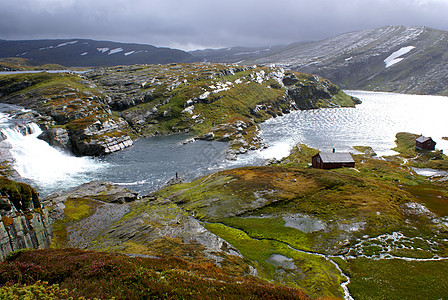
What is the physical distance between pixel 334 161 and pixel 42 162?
4314 inches

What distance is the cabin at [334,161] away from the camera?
88550 mm

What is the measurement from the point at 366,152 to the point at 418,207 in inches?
3031

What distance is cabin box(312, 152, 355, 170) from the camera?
8855 centimetres

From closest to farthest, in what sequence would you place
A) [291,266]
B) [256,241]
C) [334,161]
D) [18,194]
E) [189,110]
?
[291,266]
[18,194]
[256,241]
[334,161]
[189,110]

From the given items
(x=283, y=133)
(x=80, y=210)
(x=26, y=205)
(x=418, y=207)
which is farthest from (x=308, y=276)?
(x=283, y=133)

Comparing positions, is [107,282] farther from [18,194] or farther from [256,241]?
[18,194]

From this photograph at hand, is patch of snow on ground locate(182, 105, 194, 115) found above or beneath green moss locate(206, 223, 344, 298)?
above

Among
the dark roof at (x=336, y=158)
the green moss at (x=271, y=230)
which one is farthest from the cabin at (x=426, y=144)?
the green moss at (x=271, y=230)

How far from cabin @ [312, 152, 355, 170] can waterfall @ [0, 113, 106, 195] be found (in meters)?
82.4

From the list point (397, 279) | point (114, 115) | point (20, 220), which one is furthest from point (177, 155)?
point (397, 279)

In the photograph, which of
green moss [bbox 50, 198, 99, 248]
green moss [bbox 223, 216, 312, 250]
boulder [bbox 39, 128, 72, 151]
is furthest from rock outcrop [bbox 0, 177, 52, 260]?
boulder [bbox 39, 128, 72, 151]

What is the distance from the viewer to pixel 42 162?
3888 inches

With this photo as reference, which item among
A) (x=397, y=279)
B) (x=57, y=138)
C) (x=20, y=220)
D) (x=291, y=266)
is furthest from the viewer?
(x=57, y=138)

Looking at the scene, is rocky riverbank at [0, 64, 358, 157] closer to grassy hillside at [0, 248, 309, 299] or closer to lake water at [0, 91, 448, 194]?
lake water at [0, 91, 448, 194]
